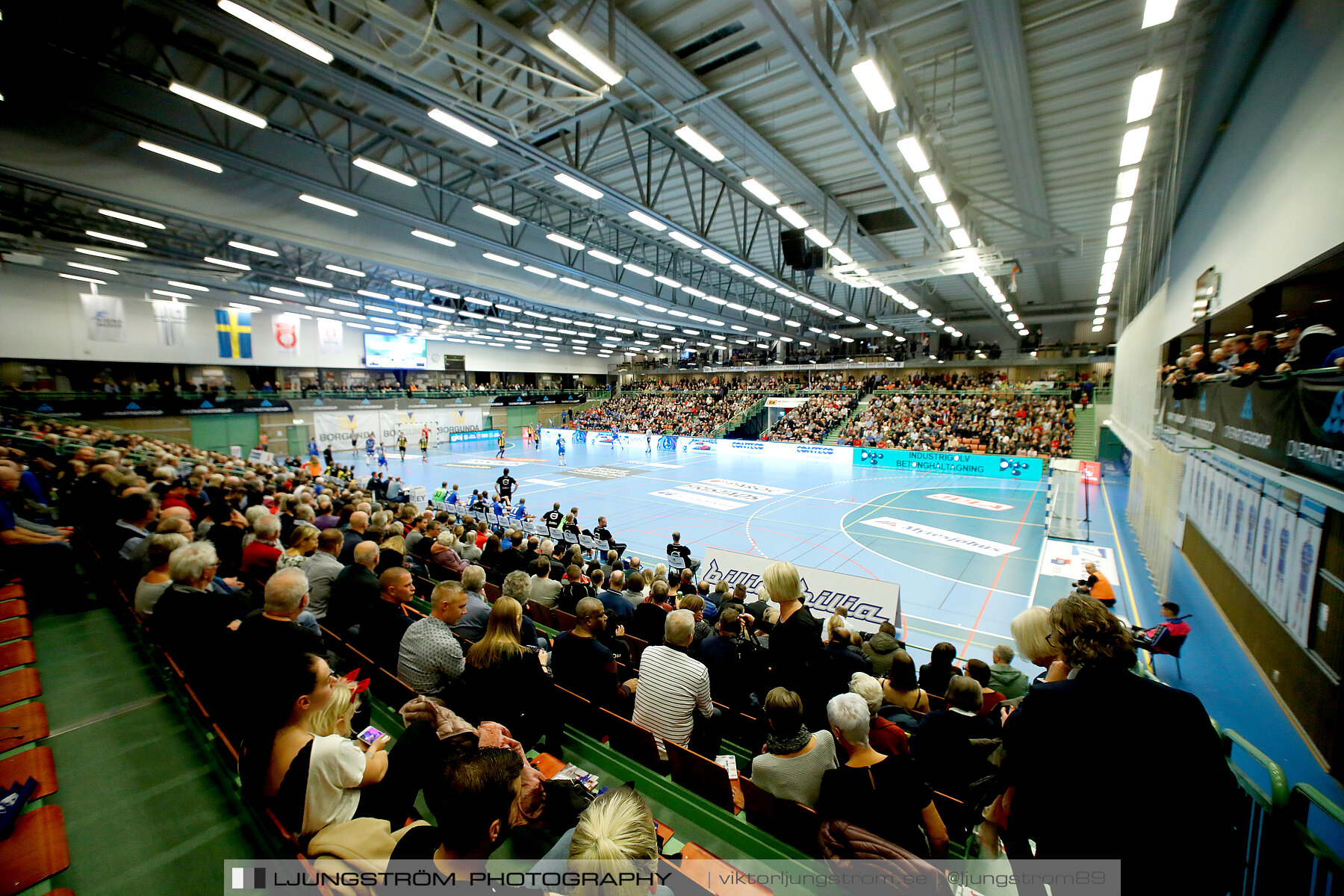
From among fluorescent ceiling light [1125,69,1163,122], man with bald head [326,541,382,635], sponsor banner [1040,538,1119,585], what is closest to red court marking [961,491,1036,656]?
sponsor banner [1040,538,1119,585]

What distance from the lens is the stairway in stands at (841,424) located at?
32828 millimetres

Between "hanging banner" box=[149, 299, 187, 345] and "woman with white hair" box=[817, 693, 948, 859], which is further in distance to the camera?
"hanging banner" box=[149, 299, 187, 345]

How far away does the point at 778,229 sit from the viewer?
51.4 ft

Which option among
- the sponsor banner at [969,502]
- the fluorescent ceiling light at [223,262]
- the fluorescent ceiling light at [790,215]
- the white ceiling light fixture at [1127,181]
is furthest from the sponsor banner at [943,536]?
the fluorescent ceiling light at [223,262]

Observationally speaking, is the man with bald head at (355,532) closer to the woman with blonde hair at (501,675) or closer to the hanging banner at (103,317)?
the woman with blonde hair at (501,675)

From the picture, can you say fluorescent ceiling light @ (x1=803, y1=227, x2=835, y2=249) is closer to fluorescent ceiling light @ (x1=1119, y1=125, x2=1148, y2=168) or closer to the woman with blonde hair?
fluorescent ceiling light @ (x1=1119, y1=125, x2=1148, y2=168)

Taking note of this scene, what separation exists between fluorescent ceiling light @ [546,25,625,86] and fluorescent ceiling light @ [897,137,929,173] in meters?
3.88

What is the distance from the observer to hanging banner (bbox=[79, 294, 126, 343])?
22.4 metres

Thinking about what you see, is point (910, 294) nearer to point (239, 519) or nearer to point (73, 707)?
point (239, 519)

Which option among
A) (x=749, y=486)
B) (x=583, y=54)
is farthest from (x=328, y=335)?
(x=583, y=54)

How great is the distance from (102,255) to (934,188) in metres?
27.2

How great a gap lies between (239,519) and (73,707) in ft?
12.9

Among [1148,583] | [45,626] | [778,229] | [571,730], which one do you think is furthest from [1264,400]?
[778,229]

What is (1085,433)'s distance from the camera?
27016 mm
